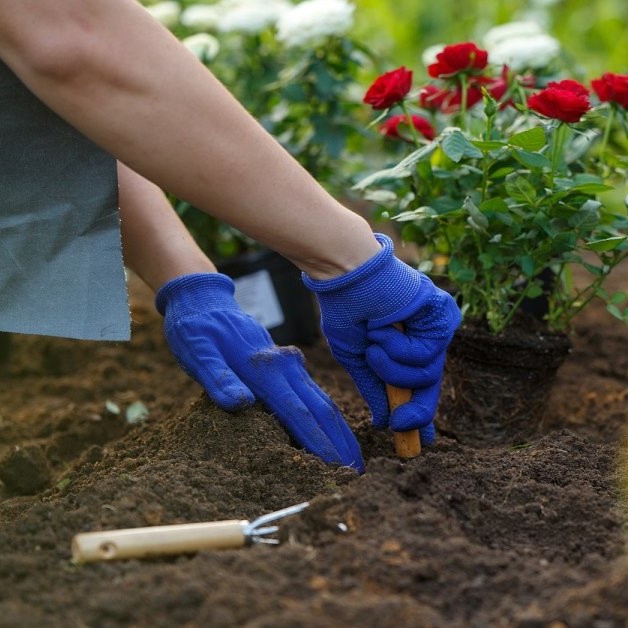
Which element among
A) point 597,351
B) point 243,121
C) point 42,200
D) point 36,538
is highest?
point 243,121

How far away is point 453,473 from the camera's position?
1704 millimetres

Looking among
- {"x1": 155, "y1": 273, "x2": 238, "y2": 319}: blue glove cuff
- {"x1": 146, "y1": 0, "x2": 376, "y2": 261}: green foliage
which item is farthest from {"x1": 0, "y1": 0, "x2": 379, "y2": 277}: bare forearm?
{"x1": 146, "y1": 0, "x2": 376, "y2": 261}: green foliage

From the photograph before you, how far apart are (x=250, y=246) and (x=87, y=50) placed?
1.76 meters

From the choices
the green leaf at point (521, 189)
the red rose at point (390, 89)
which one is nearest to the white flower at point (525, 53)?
the red rose at point (390, 89)

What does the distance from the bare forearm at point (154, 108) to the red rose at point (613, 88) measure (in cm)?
89

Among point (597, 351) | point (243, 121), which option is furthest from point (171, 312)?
point (597, 351)

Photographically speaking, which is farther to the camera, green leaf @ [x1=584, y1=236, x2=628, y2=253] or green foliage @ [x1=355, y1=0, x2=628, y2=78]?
green foliage @ [x1=355, y1=0, x2=628, y2=78]

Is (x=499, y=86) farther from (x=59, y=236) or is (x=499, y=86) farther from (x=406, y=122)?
(x=59, y=236)

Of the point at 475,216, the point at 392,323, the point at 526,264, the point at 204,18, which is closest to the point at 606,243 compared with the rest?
the point at 526,264

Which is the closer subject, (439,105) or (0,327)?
(0,327)

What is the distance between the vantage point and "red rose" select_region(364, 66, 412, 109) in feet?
6.87

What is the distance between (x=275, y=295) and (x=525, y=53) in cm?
103

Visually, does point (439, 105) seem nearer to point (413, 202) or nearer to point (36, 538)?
point (413, 202)

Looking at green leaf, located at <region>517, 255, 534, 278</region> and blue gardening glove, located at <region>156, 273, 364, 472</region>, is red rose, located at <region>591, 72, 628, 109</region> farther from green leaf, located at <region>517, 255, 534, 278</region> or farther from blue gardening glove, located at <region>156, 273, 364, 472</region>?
blue gardening glove, located at <region>156, 273, 364, 472</region>
